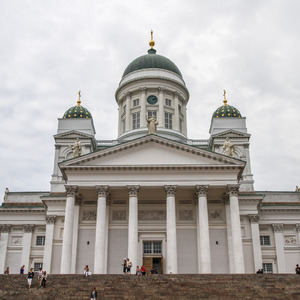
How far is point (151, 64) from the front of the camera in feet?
171

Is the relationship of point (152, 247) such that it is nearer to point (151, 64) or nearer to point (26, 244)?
point (26, 244)

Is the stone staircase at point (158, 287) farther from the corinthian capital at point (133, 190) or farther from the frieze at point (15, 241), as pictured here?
the frieze at point (15, 241)

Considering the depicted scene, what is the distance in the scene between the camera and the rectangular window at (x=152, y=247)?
34.5 m

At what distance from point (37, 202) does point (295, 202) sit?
87.7 feet

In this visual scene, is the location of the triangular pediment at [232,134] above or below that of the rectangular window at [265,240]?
above

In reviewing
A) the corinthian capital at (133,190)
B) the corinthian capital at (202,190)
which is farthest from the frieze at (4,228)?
the corinthian capital at (202,190)

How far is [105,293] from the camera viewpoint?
21266 mm

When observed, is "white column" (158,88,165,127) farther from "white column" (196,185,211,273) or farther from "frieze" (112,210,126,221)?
"white column" (196,185,211,273)

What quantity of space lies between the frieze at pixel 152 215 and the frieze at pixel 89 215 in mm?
3737

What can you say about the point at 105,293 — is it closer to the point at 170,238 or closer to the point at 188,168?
the point at 170,238

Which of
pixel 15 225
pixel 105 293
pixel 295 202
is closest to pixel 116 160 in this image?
pixel 105 293

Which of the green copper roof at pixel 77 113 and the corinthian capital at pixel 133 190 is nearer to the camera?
the corinthian capital at pixel 133 190

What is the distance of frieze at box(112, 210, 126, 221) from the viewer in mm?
35219

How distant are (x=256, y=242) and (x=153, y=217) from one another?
985 centimetres
